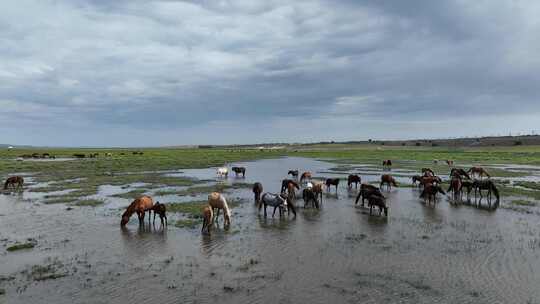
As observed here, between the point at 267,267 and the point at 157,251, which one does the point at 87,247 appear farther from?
the point at 267,267

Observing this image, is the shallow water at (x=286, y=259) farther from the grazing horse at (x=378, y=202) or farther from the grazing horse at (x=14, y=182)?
the grazing horse at (x=14, y=182)

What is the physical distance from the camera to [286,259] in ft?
38.1

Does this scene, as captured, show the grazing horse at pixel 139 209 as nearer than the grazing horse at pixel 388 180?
Yes

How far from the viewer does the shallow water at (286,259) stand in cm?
899

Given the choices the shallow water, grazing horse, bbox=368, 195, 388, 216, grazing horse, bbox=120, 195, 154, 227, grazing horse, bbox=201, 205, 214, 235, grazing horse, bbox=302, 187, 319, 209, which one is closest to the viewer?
the shallow water

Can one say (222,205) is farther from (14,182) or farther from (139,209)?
(14,182)

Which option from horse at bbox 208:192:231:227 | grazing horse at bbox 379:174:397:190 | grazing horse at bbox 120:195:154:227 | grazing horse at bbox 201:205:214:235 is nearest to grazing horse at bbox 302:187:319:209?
horse at bbox 208:192:231:227

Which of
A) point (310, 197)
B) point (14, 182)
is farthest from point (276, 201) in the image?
point (14, 182)

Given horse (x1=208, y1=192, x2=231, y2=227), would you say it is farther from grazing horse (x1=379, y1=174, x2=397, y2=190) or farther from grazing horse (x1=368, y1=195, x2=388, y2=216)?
grazing horse (x1=379, y1=174, x2=397, y2=190)

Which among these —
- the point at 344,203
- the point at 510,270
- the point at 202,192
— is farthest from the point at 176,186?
the point at 510,270

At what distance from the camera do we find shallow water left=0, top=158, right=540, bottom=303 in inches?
354

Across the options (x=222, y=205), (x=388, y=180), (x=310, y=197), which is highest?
(x=222, y=205)

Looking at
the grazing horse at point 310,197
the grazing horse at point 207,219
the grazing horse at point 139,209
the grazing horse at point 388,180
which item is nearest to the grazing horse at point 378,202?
the grazing horse at point 310,197

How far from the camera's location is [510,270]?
1048cm
